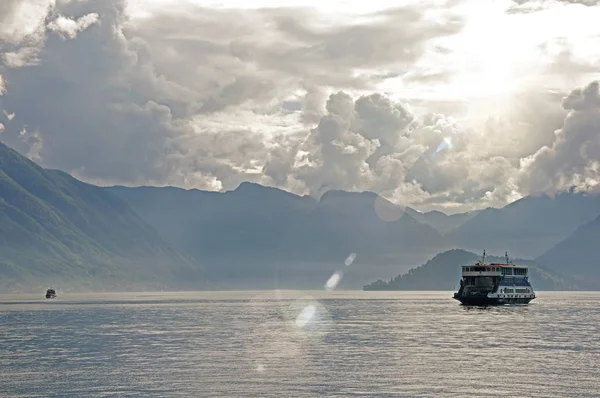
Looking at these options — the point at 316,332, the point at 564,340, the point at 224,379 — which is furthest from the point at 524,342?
the point at 224,379

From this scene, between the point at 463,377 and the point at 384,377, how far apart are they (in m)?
10.5

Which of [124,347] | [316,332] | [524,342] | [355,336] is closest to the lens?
[124,347]

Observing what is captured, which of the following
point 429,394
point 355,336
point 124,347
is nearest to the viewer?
point 429,394

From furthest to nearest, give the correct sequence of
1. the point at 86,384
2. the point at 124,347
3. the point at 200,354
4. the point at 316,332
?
1. the point at 316,332
2. the point at 124,347
3. the point at 200,354
4. the point at 86,384

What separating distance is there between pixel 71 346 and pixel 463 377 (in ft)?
260

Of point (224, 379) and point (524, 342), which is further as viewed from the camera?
point (524, 342)

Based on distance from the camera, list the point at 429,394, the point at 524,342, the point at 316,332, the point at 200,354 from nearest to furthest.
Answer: the point at 429,394
the point at 200,354
the point at 524,342
the point at 316,332

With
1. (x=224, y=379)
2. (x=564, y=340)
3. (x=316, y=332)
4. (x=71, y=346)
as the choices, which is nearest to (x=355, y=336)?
(x=316, y=332)

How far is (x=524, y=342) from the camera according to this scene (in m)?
160

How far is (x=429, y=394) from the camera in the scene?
95.9 m

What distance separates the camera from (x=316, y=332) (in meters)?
190

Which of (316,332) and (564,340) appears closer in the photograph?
(564,340)

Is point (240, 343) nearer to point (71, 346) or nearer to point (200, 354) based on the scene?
point (200, 354)

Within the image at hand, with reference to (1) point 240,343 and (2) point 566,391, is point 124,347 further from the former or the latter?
(2) point 566,391
